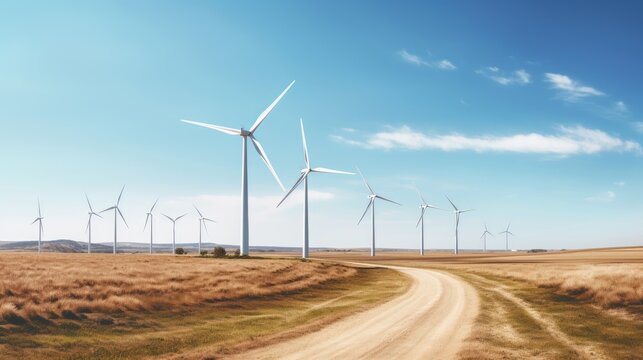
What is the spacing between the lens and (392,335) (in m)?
20.0

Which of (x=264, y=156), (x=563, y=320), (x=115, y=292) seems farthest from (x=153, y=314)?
(x=264, y=156)

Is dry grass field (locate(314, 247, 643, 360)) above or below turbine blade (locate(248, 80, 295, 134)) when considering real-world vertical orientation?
below

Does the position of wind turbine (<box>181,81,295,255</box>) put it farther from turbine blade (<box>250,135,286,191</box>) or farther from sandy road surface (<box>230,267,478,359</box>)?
sandy road surface (<box>230,267,478,359</box>)

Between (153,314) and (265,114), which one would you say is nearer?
(153,314)

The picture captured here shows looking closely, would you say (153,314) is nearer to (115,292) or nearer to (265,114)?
(115,292)

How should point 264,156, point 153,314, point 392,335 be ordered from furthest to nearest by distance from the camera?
point 264,156
point 153,314
point 392,335

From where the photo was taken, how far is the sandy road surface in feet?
55.2

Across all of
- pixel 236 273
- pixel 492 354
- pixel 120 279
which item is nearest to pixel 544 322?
pixel 492 354

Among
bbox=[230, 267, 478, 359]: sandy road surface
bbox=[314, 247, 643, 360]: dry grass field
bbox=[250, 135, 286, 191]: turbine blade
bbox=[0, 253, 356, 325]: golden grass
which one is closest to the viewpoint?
bbox=[230, 267, 478, 359]: sandy road surface

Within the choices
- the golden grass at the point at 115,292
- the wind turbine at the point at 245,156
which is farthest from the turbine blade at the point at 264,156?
the golden grass at the point at 115,292

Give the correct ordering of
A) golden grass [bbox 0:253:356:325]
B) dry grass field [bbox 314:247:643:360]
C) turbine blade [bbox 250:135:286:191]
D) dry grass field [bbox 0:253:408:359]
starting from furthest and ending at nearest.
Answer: turbine blade [bbox 250:135:286:191] → golden grass [bbox 0:253:356:325] → dry grass field [bbox 0:253:408:359] → dry grass field [bbox 314:247:643:360]

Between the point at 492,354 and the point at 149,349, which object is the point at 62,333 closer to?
the point at 149,349

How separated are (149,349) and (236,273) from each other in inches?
1181

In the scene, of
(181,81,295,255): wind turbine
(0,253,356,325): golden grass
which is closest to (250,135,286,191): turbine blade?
(181,81,295,255): wind turbine
